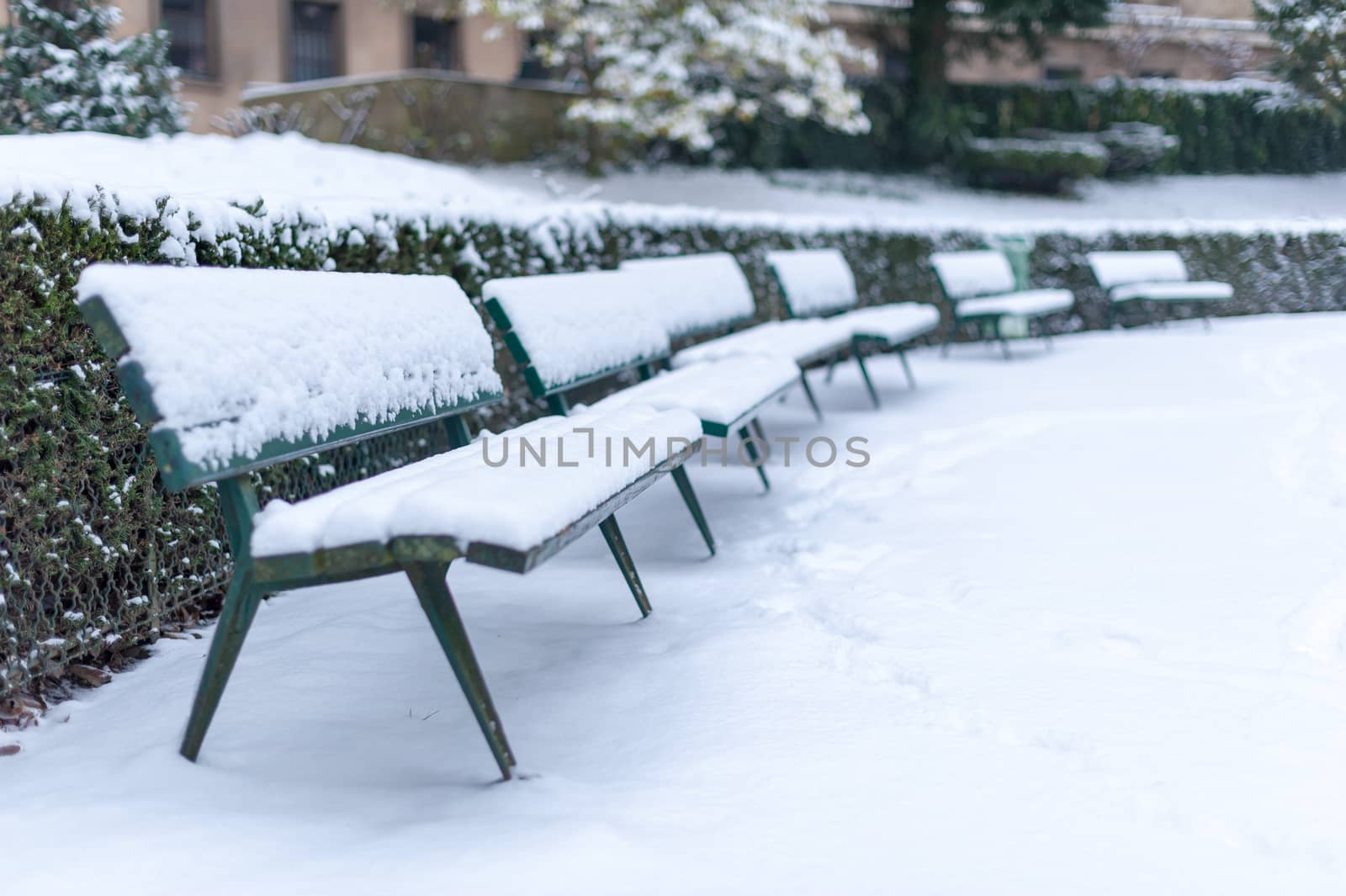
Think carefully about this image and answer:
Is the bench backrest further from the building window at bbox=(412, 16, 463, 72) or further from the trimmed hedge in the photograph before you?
the building window at bbox=(412, 16, 463, 72)

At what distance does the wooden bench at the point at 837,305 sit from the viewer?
674cm

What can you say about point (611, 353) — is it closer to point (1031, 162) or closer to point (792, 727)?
point (792, 727)

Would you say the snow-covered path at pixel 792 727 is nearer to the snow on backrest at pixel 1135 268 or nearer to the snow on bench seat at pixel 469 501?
the snow on bench seat at pixel 469 501

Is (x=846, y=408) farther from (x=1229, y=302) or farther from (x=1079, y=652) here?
(x=1229, y=302)

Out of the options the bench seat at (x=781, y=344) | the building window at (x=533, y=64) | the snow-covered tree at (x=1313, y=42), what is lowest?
the bench seat at (x=781, y=344)

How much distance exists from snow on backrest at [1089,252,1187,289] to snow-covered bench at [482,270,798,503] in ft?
24.8

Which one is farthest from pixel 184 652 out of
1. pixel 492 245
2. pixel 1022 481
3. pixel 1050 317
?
pixel 1050 317

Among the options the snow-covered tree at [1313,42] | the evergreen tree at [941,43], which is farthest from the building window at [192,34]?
the snow-covered tree at [1313,42]

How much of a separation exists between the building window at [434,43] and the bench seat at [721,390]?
1725 cm

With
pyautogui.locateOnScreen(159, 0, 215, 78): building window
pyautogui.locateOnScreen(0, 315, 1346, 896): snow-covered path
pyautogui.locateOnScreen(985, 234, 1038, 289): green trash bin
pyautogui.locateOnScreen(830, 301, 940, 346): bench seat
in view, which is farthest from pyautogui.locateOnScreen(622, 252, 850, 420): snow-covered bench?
pyautogui.locateOnScreen(159, 0, 215, 78): building window

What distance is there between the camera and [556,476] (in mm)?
2379

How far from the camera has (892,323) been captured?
23.4 ft

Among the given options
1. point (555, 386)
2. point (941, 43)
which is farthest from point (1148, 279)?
point (941, 43)

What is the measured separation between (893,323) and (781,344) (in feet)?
5.88
